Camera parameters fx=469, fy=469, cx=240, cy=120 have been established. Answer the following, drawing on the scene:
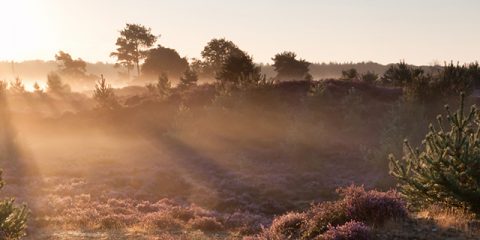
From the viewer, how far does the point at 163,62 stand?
91438mm

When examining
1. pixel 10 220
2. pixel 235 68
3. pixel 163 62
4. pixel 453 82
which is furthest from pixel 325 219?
pixel 163 62

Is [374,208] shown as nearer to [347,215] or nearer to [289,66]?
[347,215]

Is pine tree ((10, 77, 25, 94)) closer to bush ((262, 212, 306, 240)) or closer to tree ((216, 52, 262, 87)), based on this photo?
tree ((216, 52, 262, 87))

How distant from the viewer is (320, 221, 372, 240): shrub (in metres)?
10.3

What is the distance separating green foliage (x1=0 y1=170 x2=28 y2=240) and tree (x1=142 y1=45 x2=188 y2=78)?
79.5 metres

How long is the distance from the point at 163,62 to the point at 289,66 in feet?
91.4

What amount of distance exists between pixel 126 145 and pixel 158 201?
1794 cm

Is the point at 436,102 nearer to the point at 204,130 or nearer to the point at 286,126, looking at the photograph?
the point at 286,126

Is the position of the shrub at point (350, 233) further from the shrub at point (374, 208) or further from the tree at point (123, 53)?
the tree at point (123, 53)

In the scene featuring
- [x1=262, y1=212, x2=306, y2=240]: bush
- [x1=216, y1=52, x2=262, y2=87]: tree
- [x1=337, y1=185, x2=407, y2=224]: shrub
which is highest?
[x1=216, y1=52, x2=262, y2=87]: tree

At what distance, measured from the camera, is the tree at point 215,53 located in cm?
7875

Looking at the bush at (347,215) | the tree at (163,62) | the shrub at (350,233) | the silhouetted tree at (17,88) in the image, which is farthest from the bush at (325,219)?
the tree at (163,62)

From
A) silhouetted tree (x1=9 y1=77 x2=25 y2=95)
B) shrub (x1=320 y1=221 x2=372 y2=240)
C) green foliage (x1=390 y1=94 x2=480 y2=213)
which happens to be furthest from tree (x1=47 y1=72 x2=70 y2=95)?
green foliage (x1=390 y1=94 x2=480 y2=213)

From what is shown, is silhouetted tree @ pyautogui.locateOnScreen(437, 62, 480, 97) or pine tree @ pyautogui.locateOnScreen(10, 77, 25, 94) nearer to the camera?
silhouetted tree @ pyautogui.locateOnScreen(437, 62, 480, 97)
